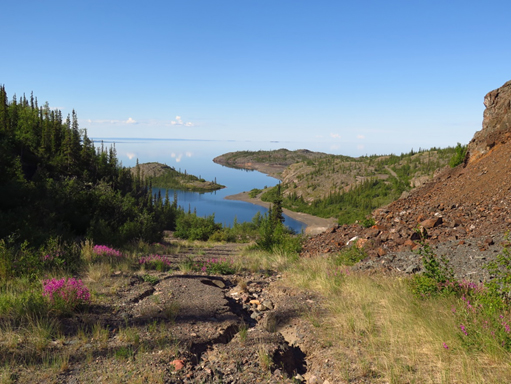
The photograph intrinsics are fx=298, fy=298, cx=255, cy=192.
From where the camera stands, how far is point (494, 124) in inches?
752

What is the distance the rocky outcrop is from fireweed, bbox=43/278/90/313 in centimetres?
2094

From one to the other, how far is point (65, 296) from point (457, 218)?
40.8 ft

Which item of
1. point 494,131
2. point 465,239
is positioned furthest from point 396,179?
point 465,239

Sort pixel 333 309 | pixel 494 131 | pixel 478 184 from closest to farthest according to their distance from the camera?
pixel 333 309, pixel 478 184, pixel 494 131

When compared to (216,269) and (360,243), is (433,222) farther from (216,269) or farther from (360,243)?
(216,269)

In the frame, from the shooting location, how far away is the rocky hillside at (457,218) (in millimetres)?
8773

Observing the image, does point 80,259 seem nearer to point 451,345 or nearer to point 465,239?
point 451,345

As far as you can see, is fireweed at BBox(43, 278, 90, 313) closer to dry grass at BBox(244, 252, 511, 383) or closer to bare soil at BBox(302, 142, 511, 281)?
dry grass at BBox(244, 252, 511, 383)

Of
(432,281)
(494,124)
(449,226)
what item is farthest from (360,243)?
(494,124)

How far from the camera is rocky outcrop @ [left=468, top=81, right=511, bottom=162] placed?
17609 mm

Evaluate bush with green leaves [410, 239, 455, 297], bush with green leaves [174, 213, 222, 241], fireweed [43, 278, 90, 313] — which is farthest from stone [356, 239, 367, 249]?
bush with green leaves [174, 213, 222, 241]

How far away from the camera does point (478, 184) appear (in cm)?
1343

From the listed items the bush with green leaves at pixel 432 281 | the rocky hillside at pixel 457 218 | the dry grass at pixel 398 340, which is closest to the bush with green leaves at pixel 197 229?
the rocky hillside at pixel 457 218

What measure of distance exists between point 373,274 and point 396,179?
192515 mm
